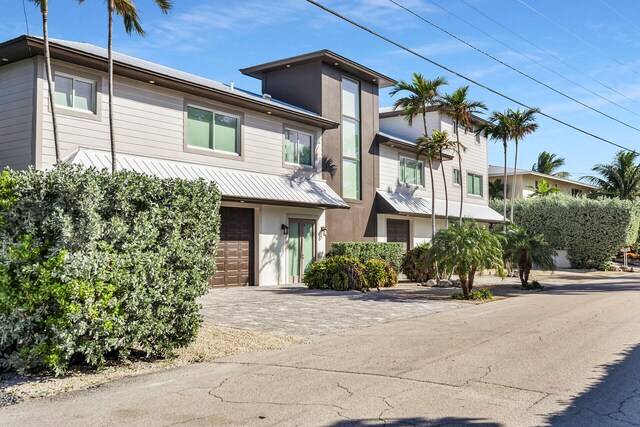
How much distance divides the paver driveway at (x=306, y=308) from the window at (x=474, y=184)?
→ 57.7 ft

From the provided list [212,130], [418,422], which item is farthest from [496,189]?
[418,422]

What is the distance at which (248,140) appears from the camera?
2097 centimetres

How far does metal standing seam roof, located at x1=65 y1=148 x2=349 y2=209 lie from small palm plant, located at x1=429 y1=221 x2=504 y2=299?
601cm

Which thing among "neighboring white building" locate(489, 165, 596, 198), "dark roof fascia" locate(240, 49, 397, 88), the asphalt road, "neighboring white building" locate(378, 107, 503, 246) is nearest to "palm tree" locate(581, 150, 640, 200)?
"neighboring white building" locate(489, 165, 596, 198)

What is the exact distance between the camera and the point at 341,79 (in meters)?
25.9

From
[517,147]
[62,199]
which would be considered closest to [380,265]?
[62,199]

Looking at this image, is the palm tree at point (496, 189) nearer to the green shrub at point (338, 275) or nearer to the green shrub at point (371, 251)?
the green shrub at point (371, 251)

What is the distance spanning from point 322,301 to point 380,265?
208 inches

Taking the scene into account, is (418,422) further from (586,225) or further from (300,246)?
(586,225)

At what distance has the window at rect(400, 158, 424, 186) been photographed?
29633 millimetres

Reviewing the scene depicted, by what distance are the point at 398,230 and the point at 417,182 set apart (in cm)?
314

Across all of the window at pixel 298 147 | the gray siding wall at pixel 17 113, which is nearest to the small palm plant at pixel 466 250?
the window at pixel 298 147

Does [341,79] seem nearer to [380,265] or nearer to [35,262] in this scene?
[380,265]

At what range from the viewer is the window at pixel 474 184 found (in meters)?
35.4
